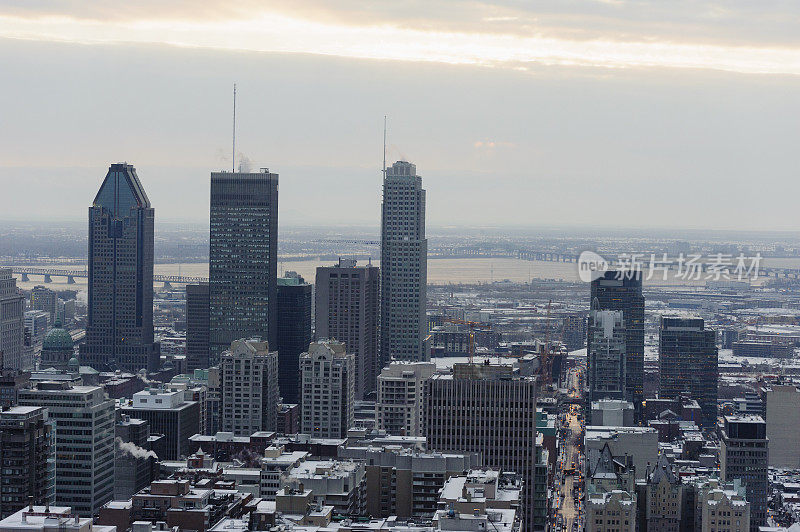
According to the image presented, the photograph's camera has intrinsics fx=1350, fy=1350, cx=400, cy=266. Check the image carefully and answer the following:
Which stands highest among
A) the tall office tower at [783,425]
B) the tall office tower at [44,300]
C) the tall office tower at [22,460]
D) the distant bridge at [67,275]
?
the distant bridge at [67,275]

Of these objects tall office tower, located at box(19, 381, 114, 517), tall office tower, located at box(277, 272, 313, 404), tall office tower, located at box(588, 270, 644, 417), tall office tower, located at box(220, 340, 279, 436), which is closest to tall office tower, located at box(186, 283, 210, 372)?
tall office tower, located at box(277, 272, 313, 404)

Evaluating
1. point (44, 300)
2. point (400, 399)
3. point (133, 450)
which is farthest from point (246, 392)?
point (44, 300)

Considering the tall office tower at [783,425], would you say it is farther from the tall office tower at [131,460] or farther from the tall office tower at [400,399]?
the tall office tower at [131,460]

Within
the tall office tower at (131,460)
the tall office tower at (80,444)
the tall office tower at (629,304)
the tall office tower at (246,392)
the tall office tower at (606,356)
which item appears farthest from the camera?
the tall office tower at (629,304)

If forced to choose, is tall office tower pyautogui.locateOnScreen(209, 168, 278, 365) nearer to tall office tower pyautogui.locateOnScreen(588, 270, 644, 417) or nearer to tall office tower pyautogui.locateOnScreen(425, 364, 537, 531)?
tall office tower pyautogui.locateOnScreen(588, 270, 644, 417)

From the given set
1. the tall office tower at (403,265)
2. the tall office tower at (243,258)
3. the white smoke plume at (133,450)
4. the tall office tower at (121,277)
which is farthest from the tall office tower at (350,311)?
the white smoke plume at (133,450)

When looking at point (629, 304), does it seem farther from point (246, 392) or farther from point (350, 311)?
point (246, 392)

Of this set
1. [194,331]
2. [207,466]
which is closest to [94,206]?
[194,331]
